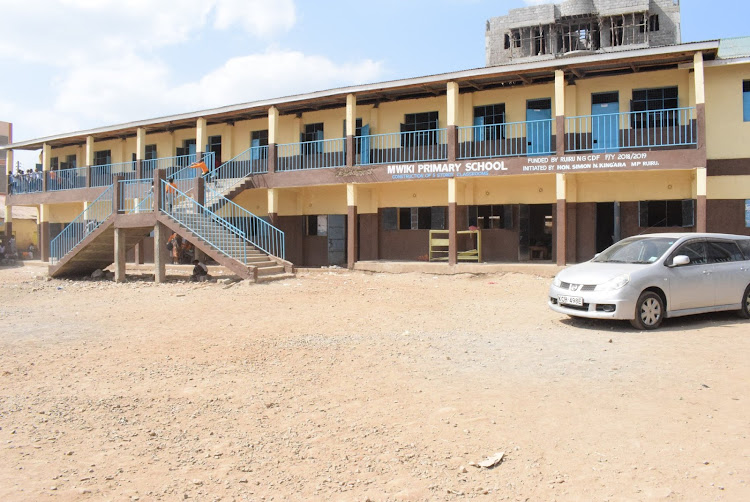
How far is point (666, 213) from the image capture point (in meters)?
17.3

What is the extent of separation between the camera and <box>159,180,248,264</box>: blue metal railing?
16250 mm

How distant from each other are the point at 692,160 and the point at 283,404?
550 inches

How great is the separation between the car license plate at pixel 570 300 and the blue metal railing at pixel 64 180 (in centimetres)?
2521

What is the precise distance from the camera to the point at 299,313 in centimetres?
1084

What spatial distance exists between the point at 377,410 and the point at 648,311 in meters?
5.16

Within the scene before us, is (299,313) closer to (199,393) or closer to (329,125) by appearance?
(199,393)

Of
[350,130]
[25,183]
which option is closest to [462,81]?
[350,130]

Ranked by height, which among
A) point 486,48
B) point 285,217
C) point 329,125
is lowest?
point 285,217

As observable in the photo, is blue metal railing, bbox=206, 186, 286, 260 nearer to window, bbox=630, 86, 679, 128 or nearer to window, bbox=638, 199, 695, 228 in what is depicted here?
window, bbox=638, 199, 695, 228

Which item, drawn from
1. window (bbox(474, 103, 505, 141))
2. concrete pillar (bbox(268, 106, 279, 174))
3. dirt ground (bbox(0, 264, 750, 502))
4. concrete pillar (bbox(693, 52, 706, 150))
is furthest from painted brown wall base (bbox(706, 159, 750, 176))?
concrete pillar (bbox(268, 106, 279, 174))

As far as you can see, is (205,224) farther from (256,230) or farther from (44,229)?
(44,229)

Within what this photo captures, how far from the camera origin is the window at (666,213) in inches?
669

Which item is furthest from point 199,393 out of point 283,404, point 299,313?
point 299,313

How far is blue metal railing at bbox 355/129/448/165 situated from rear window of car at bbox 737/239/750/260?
36.6ft
